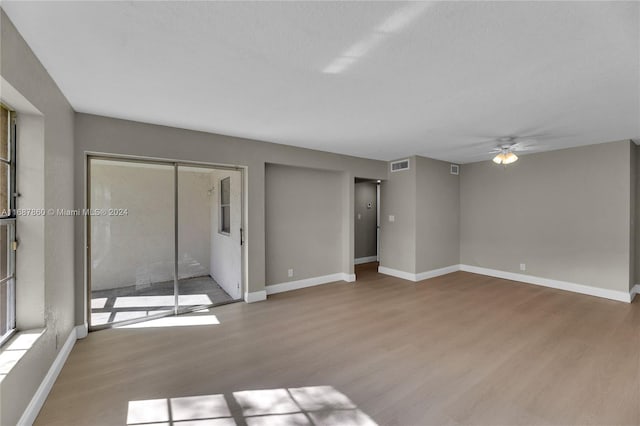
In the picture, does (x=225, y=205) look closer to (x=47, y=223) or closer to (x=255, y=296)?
(x=255, y=296)

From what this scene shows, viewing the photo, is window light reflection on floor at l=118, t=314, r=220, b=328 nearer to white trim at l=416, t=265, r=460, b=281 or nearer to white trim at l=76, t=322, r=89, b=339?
white trim at l=76, t=322, r=89, b=339

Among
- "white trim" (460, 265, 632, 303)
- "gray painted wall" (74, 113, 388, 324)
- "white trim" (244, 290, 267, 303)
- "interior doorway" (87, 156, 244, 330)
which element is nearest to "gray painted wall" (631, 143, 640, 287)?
"white trim" (460, 265, 632, 303)

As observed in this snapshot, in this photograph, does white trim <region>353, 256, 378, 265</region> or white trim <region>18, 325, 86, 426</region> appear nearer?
white trim <region>18, 325, 86, 426</region>

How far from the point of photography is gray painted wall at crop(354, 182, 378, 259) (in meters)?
7.48

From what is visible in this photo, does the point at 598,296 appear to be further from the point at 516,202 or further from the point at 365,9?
the point at 365,9

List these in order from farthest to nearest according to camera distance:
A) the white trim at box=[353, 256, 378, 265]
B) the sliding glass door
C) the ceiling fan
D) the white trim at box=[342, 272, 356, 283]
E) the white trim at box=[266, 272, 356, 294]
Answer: the white trim at box=[353, 256, 378, 265], the white trim at box=[342, 272, 356, 283], the white trim at box=[266, 272, 356, 294], the ceiling fan, the sliding glass door

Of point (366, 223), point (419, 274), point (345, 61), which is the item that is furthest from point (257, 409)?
point (366, 223)

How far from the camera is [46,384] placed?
2.10 metres

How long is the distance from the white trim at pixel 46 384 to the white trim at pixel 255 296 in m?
1.97

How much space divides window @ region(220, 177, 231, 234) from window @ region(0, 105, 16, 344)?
8.03 feet

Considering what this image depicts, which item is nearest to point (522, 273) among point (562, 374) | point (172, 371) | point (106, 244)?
point (562, 374)

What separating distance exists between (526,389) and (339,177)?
416cm

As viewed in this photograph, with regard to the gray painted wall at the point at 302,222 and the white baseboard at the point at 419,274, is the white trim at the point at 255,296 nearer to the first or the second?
the gray painted wall at the point at 302,222

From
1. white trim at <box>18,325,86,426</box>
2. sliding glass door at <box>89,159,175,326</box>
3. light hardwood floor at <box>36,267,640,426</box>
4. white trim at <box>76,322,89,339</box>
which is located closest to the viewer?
white trim at <box>18,325,86,426</box>
